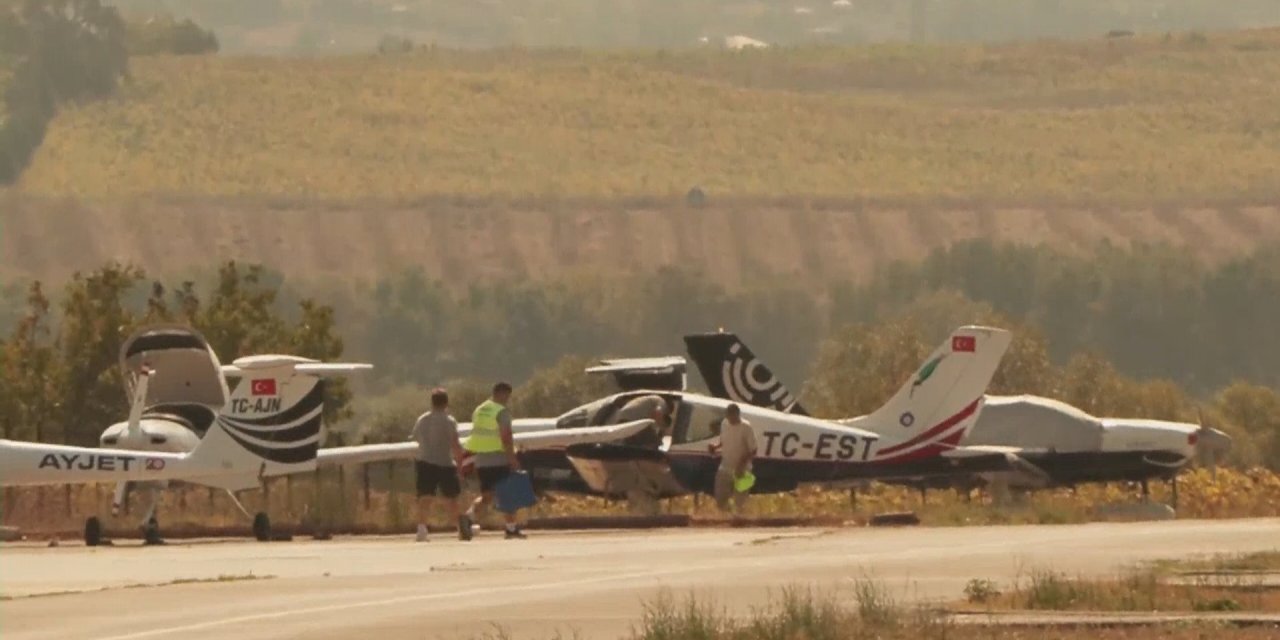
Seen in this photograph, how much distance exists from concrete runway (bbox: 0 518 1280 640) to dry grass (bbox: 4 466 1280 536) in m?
3.13

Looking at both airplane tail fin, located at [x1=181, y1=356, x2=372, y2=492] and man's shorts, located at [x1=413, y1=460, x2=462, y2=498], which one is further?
airplane tail fin, located at [x1=181, y1=356, x2=372, y2=492]

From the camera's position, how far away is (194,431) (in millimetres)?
36406

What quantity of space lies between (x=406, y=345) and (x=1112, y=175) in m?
50.3

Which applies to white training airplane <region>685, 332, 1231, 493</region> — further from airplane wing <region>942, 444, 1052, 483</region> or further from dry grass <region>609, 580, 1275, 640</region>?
dry grass <region>609, 580, 1275, 640</region>

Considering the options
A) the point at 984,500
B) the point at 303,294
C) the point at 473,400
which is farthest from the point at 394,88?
the point at 984,500

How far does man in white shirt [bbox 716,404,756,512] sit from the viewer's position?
38.5 metres

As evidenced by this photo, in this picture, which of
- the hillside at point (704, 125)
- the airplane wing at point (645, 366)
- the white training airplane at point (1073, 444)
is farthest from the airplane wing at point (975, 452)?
the hillside at point (704, 125)

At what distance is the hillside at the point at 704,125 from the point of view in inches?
5423

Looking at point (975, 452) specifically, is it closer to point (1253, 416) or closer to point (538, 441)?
point (538, 441)

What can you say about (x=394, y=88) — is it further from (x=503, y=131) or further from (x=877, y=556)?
(x=877, y=556)

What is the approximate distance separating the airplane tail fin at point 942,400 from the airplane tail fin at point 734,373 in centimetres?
382

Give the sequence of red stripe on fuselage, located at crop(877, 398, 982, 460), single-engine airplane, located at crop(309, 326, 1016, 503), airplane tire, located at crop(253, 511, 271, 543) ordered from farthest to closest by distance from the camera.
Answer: red stripe on fuselage, located at crop(877, 398, 982, 460)
single-engine airplane, located at crop(309, 326, 1016, 503)
airplane tire, located at crop(253, 511, 271, 543)

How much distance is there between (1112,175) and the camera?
139000 mm

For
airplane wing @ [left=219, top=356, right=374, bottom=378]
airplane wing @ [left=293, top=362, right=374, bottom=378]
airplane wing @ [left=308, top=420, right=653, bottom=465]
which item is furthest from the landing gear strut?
airplane wing @ [left=308, top=420, right=653, bottom=465]
